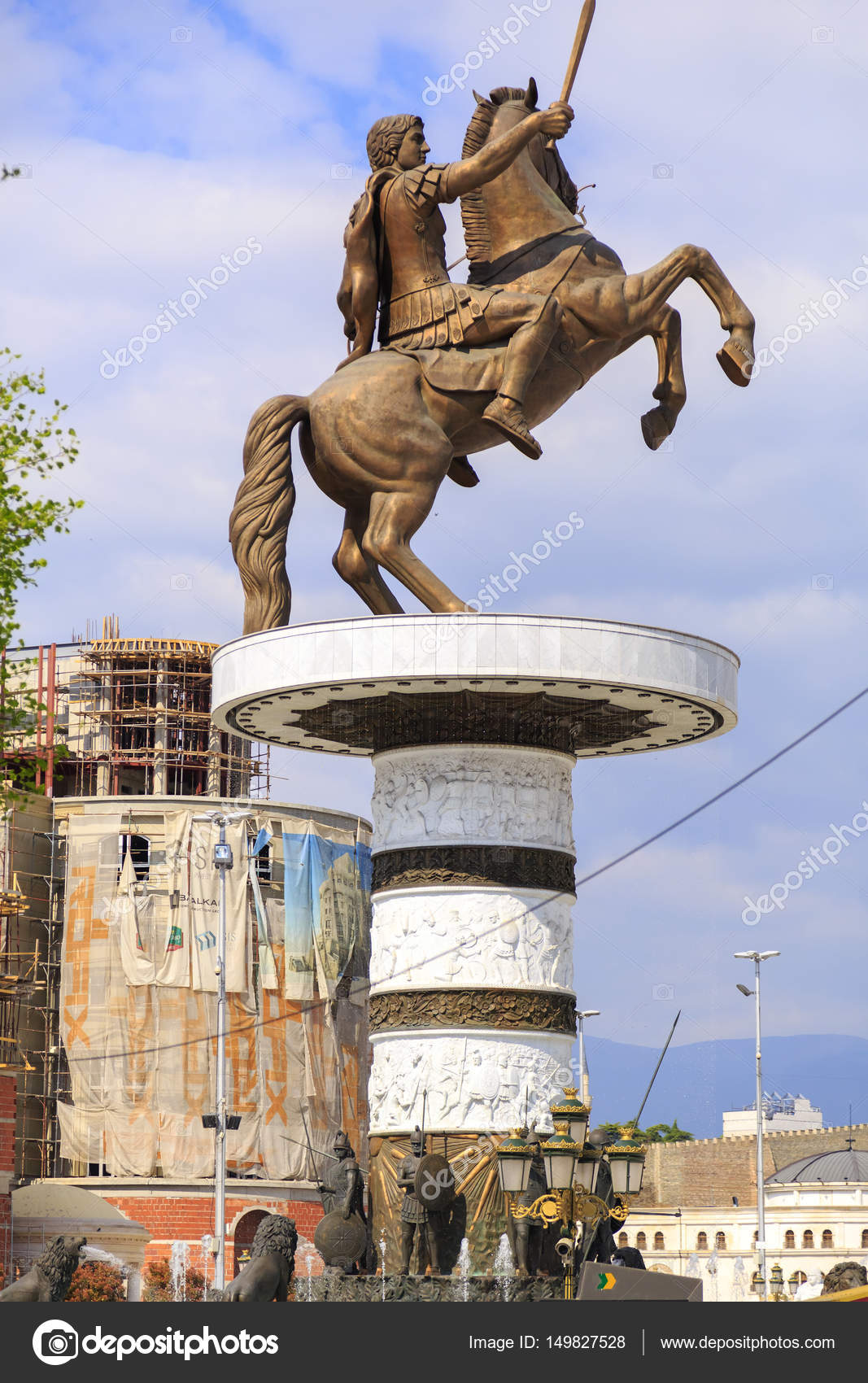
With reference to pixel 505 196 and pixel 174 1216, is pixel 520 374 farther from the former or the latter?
pixel 174 1216

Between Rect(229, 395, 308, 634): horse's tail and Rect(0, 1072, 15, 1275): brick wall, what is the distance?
24645 mm

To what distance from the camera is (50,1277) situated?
463 inches

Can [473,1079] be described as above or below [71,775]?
below

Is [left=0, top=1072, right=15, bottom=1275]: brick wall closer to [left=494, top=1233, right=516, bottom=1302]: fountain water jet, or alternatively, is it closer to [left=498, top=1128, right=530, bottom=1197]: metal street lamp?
[left=494, top=1233, right=516, bottom=1302]: fountain water jet

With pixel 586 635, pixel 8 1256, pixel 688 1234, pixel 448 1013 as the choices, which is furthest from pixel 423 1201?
pixel 688 1234

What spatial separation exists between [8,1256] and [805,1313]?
31721 mm

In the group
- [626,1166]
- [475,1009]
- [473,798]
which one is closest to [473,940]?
[475,1009]

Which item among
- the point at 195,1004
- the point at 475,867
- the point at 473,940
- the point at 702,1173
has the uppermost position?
the point at 475,867

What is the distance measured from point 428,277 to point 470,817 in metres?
4.79

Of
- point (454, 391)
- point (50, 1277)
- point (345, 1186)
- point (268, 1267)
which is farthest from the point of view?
point (454, 391)

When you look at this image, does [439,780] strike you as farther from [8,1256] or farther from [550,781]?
[8,1256]

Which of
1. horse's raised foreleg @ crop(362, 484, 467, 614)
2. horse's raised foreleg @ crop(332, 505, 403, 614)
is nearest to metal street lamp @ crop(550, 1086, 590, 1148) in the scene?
horse's raised foreleg @ crop(362, 484, 467, 614)

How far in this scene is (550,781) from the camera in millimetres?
17109

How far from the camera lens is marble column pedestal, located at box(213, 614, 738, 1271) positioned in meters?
16.0
